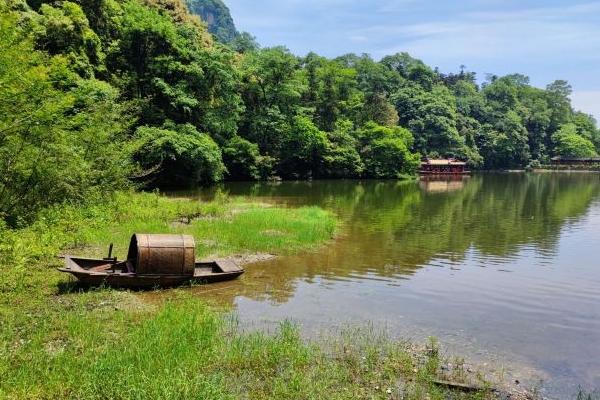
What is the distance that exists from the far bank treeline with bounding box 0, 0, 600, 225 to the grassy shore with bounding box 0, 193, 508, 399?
4.58 metres

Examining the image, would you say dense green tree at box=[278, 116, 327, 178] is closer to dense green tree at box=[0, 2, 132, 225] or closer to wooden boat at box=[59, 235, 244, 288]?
dense green tree at box=[0, 2, 132, 225]

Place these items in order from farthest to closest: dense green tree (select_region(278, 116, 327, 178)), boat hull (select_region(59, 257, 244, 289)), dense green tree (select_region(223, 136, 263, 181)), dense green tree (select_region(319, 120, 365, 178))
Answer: dense green tree (select_region(319, 120, 365, 178)) → dense green tree (select_region(278, 116, 327, 178)) → dense green tree (select_region(223, 136, 263, 181)) → boat hull (select_region(59, 257, 244, 289))

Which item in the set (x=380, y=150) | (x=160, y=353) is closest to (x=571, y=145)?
(x=380, y=150)

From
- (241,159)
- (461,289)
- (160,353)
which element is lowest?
(461,289)

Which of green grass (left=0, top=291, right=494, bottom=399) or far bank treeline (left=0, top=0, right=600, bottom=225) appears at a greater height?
far bank treeline (left=0, top=0, right=600, bottom=225)

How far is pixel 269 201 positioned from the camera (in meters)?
40.8

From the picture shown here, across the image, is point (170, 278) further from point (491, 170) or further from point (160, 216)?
point (491, 170)

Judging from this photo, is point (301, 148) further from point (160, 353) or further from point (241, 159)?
point (160, 353)

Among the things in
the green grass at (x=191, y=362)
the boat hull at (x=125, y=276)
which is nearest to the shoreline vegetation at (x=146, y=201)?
→ the green grass at (x=191, y=362)

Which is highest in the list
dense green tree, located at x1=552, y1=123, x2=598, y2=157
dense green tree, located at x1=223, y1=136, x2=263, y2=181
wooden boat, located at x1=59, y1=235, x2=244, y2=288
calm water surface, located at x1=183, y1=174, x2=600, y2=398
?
dense green tree, located at x1=552, y1=123, x2=598, y2=157

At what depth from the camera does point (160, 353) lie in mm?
9914

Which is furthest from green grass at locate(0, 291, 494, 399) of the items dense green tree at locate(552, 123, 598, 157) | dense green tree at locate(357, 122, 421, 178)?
dense green tree at locate(552, 123, 598, 157)

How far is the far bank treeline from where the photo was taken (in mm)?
18453

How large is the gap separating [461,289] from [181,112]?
122 ft
